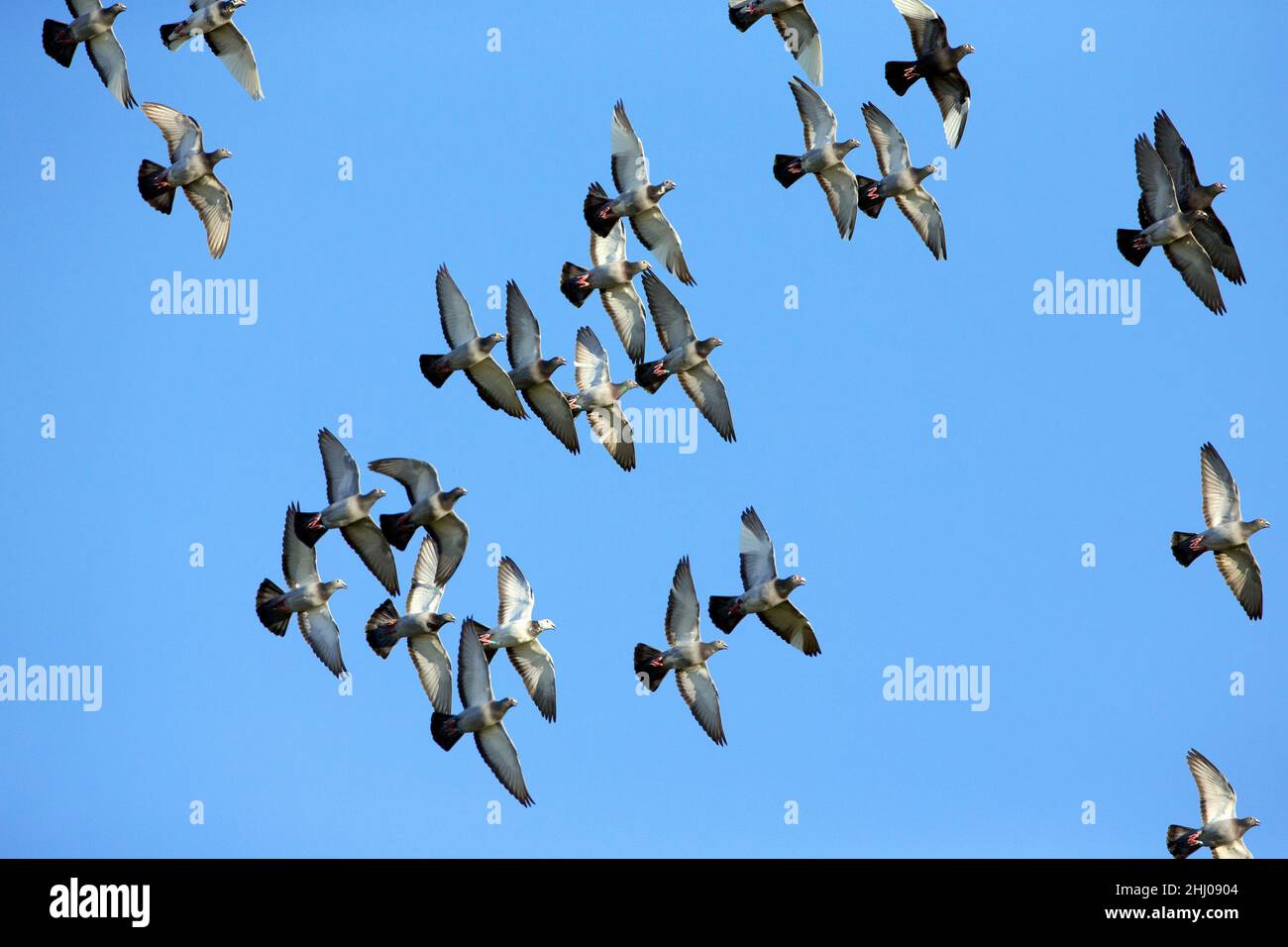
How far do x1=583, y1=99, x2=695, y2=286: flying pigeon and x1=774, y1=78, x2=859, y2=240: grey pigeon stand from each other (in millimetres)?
2262

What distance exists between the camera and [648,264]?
36281 mm

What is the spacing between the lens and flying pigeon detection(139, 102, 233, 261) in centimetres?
3559

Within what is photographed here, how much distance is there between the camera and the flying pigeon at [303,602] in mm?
34969

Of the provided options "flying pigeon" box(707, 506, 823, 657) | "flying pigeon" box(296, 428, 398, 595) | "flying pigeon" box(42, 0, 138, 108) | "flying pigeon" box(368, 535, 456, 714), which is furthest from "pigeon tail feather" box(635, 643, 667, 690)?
"flying pigeon" box(42, 0, 138, 108)

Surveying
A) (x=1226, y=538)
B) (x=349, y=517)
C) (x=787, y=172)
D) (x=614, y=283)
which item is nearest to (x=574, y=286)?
(x=614, y=283)

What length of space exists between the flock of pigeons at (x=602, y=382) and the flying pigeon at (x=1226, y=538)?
3 cm

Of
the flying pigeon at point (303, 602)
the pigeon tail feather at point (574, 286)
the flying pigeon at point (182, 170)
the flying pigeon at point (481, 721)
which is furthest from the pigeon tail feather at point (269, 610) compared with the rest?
the pigeon tail feather at point (574, 286)

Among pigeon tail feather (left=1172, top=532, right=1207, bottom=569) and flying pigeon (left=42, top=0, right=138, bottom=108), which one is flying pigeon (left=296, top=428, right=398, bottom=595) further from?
pigeon tail feather (left=1172, top=532, right=1207, bottom=569)

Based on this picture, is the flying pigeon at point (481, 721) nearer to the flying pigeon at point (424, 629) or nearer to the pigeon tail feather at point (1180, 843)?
the flying pigeon at point (424, 629)

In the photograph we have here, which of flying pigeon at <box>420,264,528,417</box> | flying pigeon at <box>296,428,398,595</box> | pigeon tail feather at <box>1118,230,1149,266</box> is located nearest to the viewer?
flying pigeon at <box>296,428,398,595</box>

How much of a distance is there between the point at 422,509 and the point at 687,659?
189 inches

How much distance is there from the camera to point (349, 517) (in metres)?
34.1

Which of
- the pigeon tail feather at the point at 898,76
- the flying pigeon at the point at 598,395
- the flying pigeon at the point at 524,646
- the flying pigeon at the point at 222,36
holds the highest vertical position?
the flying pigeon at the point at 222,36
